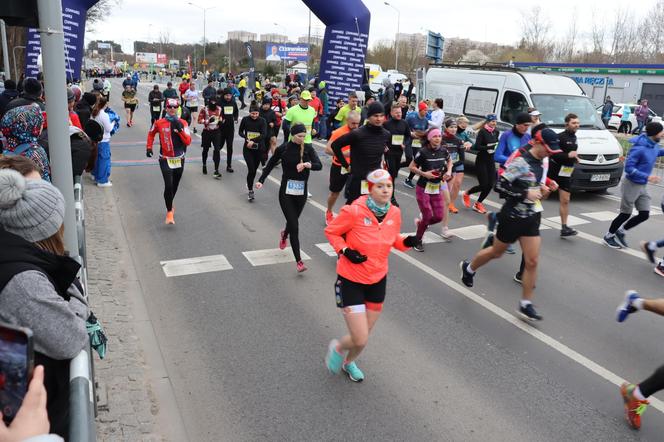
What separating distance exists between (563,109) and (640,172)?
539cm

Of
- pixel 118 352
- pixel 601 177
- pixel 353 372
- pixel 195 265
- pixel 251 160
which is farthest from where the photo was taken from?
pixel 601 177

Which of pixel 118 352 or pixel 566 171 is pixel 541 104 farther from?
pixel 118 352

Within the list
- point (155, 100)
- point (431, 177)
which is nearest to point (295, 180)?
point (431, 177)

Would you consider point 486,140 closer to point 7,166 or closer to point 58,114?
point 58,114

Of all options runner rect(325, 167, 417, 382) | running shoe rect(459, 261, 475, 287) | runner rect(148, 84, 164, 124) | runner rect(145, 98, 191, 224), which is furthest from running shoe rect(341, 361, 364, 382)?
runner rect(148, 84, 164, 124)

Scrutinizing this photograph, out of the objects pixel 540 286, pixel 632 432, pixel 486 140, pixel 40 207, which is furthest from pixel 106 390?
pixel 486 140

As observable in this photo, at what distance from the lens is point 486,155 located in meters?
10.3

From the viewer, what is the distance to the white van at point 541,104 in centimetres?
1184

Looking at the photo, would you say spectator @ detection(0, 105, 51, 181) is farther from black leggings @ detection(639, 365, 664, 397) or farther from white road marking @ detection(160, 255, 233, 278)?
black leggings @ detection(639, 365, 664, 397)

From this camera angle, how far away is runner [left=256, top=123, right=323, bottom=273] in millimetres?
7188

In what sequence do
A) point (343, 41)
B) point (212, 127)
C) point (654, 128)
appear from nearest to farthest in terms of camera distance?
point (654, 128) → point (212, 127) → point (343, 41)

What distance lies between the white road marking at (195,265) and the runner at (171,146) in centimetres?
180

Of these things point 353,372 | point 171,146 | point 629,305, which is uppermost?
point 171,146

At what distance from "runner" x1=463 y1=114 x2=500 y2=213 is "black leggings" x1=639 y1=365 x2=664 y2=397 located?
6489mm
